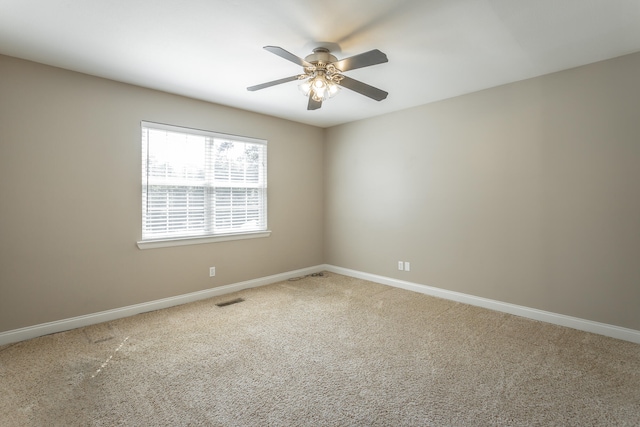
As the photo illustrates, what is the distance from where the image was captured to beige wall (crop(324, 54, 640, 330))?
281 centimetres

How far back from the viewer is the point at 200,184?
13.0ft

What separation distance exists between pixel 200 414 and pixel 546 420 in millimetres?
2032

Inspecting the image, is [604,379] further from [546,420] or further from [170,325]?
[170,325]

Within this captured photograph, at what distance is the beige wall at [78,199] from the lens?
9.13ft

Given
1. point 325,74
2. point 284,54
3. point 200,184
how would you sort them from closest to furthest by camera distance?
point 284,54 < point 325,74 < point 200,184

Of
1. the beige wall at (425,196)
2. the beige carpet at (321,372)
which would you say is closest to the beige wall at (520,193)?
the beige wall at (425,196)

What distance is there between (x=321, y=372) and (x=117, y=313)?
2.43 meters

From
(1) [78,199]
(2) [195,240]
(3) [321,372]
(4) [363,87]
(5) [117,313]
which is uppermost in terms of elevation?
(4) [363,87]

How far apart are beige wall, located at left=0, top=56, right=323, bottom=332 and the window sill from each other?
67 mm

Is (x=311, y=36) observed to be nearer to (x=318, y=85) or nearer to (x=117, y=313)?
(x=318, y=85)

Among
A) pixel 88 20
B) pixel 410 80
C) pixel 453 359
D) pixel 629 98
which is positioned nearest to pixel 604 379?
pixel 453 359

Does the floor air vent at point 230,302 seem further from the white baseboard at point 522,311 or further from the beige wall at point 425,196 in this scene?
the white baseboard at point 522,311

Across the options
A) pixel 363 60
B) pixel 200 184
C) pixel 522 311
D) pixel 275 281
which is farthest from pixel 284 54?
pixel 522 311

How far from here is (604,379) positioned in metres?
2.17
